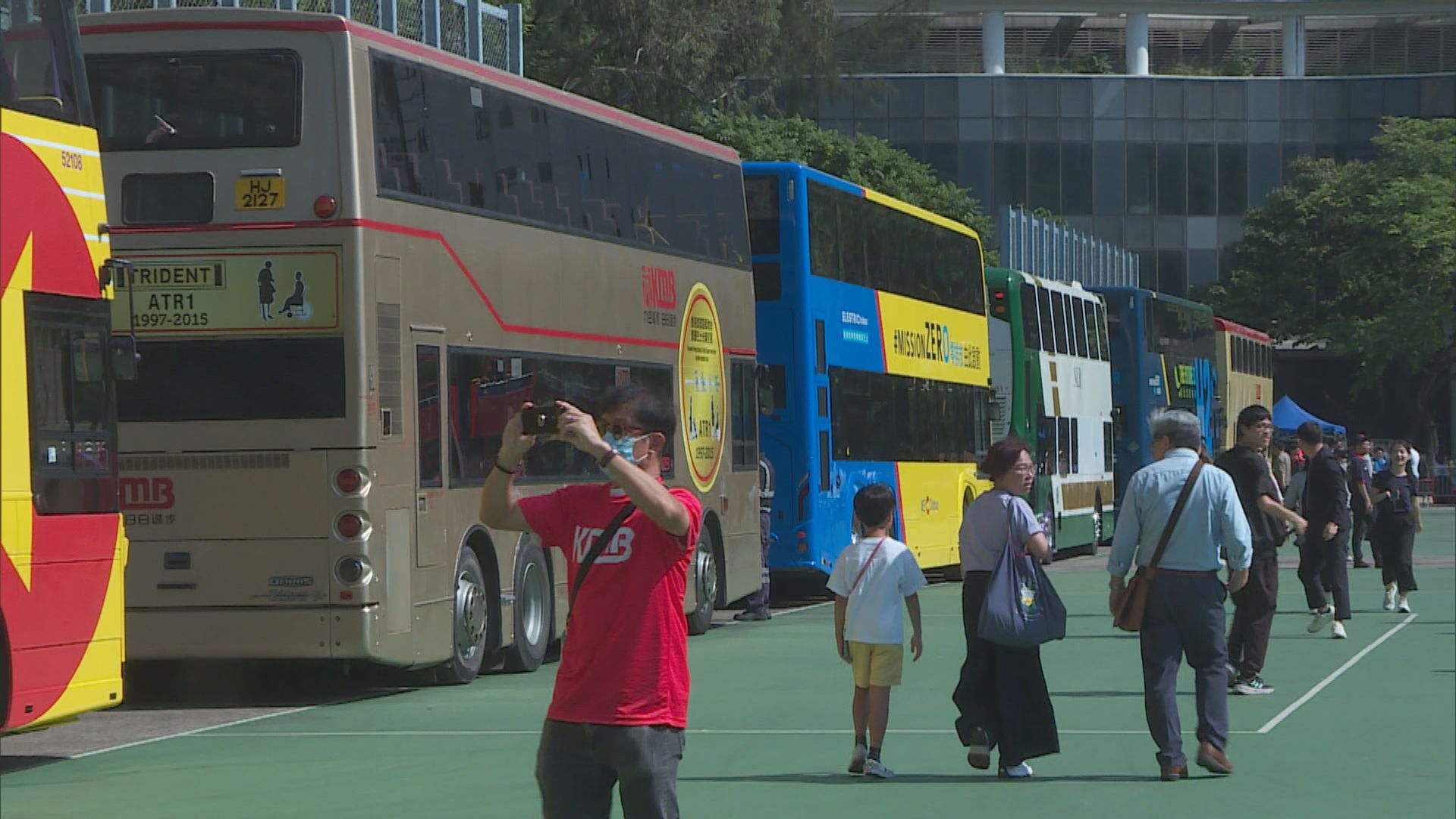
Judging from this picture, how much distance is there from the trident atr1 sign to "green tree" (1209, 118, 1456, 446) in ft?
187

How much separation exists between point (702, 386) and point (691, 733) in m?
8.90

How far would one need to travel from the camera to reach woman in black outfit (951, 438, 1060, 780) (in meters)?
11.4

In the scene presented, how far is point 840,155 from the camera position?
5106 cm

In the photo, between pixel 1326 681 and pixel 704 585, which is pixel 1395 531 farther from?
pixel 1326 681

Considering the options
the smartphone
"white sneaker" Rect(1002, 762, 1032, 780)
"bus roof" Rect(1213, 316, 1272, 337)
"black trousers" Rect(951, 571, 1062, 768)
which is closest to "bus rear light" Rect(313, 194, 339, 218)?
"black trousers" Rect(951, 571, 1062, 768)

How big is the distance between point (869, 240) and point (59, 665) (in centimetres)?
1638

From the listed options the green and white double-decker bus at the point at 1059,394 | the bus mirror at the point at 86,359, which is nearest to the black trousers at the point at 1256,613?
the bus mirror at the point at 86,359

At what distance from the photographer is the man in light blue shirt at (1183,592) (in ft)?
37.3

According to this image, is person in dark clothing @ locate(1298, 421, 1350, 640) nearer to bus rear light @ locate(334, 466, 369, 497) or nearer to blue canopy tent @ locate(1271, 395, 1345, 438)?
bus rear light @ locate(334, 466, 369, 497)

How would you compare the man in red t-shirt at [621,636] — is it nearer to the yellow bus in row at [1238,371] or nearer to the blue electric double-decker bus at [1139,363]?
the blue electric double-decker bus at [1139,363]

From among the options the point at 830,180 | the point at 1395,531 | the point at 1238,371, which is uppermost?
the point at 830,180

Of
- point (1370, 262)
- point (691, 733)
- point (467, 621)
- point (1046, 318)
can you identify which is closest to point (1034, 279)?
point (1046, 318)

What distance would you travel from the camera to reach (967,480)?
106 ft

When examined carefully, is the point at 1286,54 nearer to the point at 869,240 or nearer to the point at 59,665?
the point at 869,240
